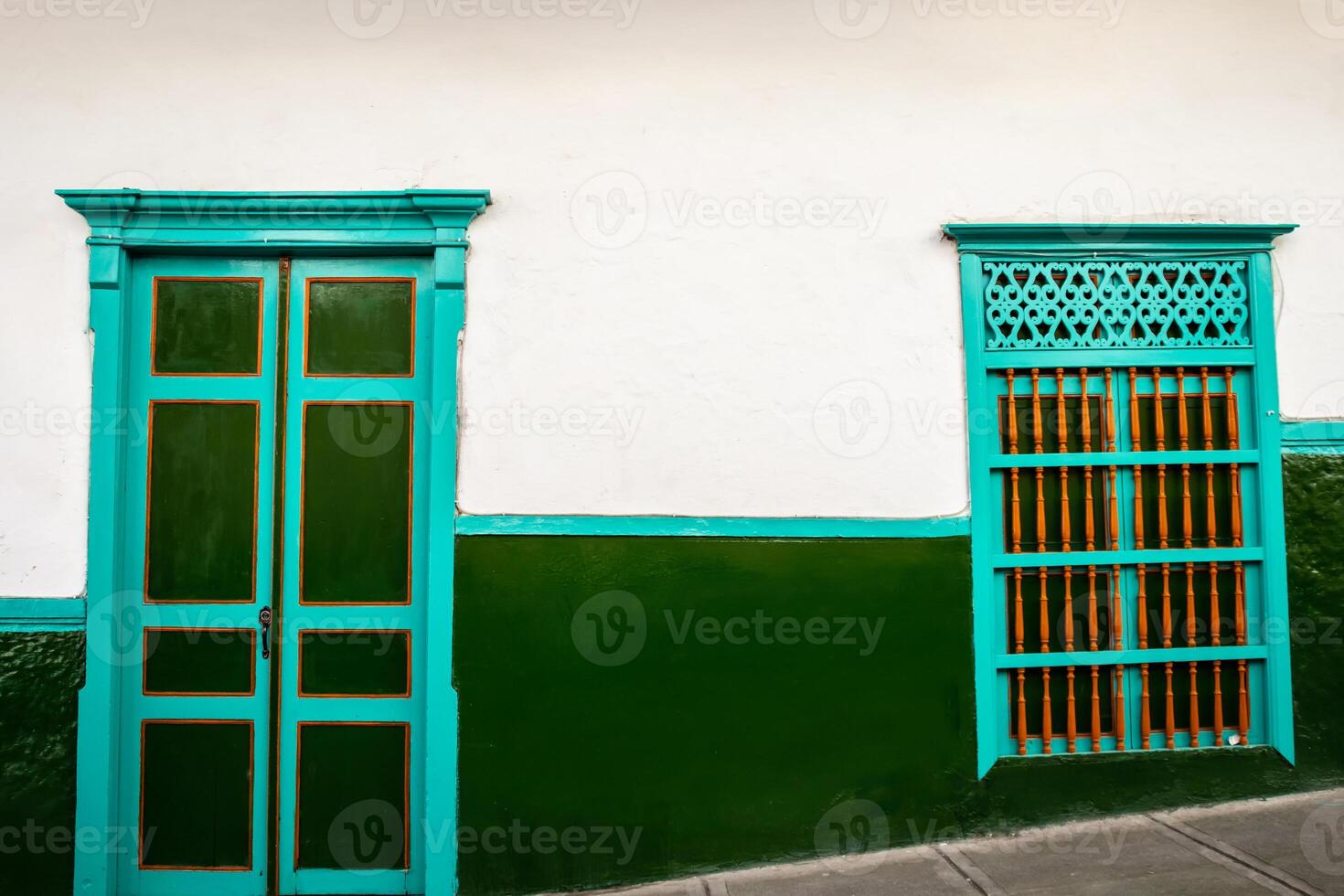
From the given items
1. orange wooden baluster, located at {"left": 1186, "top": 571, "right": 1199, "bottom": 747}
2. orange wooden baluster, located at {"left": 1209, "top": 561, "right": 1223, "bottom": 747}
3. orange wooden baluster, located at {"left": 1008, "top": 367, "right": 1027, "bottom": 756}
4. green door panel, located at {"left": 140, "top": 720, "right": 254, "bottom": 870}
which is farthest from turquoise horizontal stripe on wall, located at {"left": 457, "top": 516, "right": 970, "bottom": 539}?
green door panel, located at {"left": 140, "top": 720, "right": 254, "bottom": 870}

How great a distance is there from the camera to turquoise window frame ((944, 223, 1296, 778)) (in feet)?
11.3

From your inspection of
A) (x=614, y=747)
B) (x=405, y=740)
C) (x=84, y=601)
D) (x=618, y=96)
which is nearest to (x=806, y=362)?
(x=618, y=96)

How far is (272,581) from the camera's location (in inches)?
136

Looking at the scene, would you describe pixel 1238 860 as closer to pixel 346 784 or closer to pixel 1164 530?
pixel 1164 530

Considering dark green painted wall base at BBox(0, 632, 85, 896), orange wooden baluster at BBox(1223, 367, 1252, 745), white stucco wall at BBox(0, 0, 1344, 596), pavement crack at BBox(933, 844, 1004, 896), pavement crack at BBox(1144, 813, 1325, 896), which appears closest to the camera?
pavement crack at BBox(1144, 813, 1325, 896)

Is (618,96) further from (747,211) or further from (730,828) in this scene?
(730,828)

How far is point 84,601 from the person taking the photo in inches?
132

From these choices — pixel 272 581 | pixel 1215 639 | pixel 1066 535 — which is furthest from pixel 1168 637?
pixel 272 581

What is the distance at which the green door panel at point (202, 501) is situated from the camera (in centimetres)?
346

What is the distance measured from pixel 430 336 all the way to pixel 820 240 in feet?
5.39

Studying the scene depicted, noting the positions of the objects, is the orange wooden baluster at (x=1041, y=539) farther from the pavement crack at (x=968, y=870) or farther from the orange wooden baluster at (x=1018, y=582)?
the pavement crack at (x=968, y=870)

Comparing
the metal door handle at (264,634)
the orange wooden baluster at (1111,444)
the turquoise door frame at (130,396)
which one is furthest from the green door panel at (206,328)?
the orange wooden baluster at (1111,444)

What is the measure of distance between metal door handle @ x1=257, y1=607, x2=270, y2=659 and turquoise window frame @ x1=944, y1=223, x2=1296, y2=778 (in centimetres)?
284

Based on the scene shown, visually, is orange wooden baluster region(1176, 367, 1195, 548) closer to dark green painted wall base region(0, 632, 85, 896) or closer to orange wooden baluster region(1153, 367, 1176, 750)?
orange wooden baluster region(1153, 367, 1176, 750)
